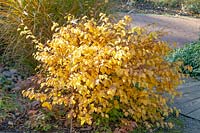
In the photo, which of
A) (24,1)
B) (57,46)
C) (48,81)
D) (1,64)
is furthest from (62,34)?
(1,64)

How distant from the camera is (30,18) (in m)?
4.61

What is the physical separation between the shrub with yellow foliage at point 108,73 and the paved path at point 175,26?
13.1ft

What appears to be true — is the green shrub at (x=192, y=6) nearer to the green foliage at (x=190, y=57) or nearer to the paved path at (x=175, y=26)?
the paved path at (x=175, y=26)

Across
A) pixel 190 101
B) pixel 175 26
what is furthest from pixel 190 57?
pixel 175 26

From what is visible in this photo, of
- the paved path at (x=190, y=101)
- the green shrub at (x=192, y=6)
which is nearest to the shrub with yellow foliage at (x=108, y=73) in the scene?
the paved path at (x=190, y=101)

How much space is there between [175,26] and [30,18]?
15.9 ft

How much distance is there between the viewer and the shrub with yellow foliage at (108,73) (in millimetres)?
3201

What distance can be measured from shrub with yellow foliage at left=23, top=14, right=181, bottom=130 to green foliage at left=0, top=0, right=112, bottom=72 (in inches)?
40.9

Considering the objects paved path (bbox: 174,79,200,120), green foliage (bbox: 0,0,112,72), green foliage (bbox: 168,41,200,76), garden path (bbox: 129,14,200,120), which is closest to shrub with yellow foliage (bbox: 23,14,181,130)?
paved path (bbox: 174,79,200,120)

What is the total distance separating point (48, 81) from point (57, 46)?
0.31 meters

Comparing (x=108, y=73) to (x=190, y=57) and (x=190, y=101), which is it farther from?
(x=190, y=57)

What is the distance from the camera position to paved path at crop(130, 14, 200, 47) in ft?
25.8

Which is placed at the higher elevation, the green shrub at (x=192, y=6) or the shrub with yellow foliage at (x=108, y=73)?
the shrub with yellow foliage at (x=108, y=73)

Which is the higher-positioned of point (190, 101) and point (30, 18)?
point (30, 18)
